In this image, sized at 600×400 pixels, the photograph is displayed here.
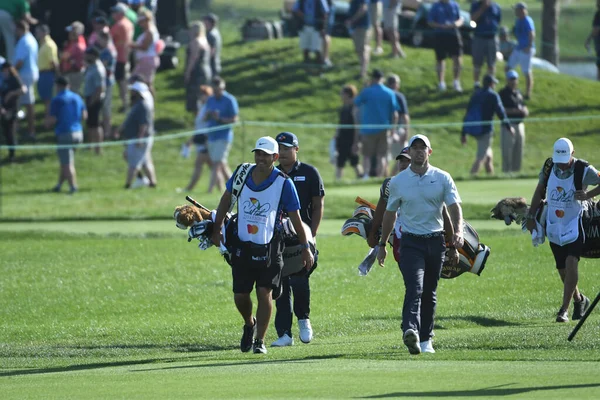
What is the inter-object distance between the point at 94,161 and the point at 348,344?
702 inches

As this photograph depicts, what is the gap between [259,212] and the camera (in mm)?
11711

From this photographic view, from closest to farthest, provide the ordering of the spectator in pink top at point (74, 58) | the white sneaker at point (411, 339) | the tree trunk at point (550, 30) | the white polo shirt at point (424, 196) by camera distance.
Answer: the white sneaker at point (411, 339)
the white polo shirt at point (424, 196)
the spectator in pink top at point (74, 58)
the tree trunk at point (550, 30)

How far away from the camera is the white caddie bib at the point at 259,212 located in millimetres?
11703

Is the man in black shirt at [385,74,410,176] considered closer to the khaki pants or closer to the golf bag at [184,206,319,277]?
the khaki pants

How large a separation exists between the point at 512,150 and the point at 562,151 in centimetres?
1278

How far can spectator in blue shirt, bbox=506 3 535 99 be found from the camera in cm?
2925

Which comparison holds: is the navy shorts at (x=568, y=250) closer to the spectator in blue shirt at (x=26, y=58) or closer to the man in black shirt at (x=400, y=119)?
the man in black shirt at (x=400, y=119)

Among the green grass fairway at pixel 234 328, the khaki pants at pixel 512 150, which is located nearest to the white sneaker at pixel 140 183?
the green grass fairway at pixel 234 328

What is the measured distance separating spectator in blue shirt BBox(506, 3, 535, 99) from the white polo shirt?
1834cm

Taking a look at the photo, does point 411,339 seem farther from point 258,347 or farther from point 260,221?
point 260,221

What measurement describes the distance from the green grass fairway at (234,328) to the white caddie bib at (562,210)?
0.92m

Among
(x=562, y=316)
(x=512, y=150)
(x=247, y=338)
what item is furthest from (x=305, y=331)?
(x=512, y=150)

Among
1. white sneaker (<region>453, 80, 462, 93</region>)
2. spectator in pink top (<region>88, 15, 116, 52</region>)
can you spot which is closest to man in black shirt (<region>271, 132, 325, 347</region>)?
spectator in pink top (<region>88, 15, 116, 52</region>)

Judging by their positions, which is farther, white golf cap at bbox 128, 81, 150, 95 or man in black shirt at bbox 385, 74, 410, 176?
man in black shirt at bbox 385, 74, 410, 176
